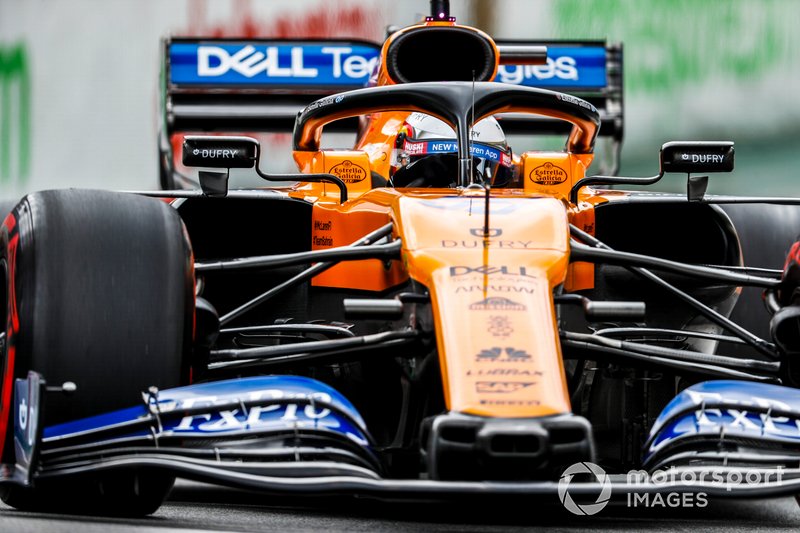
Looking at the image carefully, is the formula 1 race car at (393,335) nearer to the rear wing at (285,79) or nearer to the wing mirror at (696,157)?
the wing mirror at (696,157)

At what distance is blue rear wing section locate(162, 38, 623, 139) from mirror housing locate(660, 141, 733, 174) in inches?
137

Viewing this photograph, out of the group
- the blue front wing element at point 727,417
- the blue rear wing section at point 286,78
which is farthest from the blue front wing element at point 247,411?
the blue rear wing section at point 286,78

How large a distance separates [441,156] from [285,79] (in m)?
3.06

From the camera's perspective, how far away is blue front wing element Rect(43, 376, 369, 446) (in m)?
2.81

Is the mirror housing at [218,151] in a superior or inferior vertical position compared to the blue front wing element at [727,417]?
superior

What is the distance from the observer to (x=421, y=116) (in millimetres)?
4824

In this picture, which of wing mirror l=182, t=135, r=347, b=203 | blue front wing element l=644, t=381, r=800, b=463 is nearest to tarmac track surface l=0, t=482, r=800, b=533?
blue front wing element l=644, t=381, r=800, b=463

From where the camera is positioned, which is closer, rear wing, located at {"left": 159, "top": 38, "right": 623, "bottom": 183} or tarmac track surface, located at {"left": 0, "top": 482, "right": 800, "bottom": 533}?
tarmac track surface, located at {"left": 0, "top": 482, "right": 800, "bottom": 533}

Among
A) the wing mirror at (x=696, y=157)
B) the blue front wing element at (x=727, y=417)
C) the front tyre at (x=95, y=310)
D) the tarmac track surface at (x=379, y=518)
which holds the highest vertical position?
the wing mirror at (x=696, y=157)

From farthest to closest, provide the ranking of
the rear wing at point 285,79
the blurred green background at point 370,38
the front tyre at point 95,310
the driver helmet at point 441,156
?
the blurred green background at point 370,38
the rear wing at point 285,79
the driver helmet at point 441,156
the front tyre at point 95,310

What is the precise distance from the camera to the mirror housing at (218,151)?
3.87 metres

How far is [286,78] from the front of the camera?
7.50 m

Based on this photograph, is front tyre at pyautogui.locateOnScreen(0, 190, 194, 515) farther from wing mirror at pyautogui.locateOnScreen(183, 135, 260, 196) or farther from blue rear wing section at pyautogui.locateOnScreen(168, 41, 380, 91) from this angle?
blue rear wing section at pyautogui.locateOnScreen(168, 41, 380, 91)

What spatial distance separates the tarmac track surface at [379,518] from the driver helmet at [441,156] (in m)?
1.28
